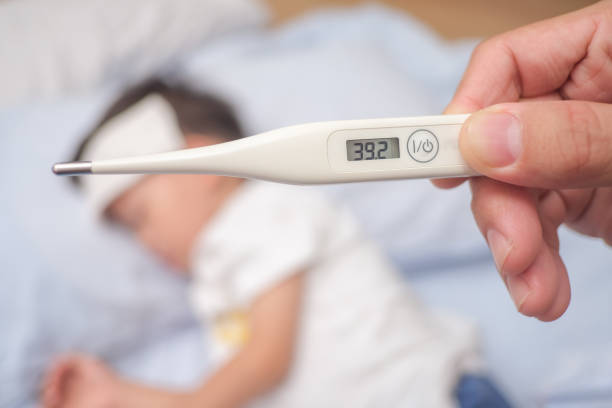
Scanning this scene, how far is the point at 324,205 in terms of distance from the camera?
3.34 feet

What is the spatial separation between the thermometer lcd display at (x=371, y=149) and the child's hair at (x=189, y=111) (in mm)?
656

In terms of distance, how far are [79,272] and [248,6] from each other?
34.0 inches

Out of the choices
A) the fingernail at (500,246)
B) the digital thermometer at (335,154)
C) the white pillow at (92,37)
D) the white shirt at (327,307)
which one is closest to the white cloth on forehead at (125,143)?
the white shirt at (327,307)

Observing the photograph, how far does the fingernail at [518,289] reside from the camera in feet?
1.76

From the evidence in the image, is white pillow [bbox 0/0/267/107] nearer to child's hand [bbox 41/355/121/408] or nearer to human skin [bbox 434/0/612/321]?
child's hand [bbox 41/355/121/408]

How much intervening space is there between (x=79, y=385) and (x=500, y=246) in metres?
0.82

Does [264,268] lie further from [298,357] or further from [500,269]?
[500,269]

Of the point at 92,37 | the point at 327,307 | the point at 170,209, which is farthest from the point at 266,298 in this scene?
the point at 92,37

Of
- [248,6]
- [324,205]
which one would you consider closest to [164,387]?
[324,205]

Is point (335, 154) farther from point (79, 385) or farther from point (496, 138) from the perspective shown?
point (79, 385)

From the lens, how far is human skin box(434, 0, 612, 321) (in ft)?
1.49

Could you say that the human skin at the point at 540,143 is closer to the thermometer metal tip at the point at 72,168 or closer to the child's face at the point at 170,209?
the thermometer metal tip at the point at 72,168

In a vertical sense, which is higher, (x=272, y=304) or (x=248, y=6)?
(x=248, y=6)

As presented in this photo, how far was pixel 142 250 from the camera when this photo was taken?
1.04 metres
